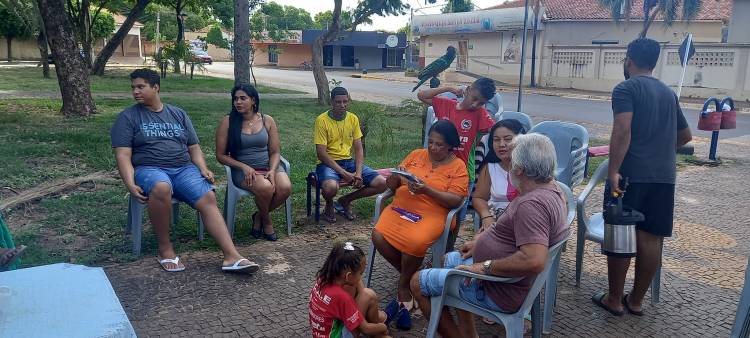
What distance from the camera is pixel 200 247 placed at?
4590 millimetres

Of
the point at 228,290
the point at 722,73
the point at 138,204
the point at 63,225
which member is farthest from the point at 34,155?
the point at 722,73

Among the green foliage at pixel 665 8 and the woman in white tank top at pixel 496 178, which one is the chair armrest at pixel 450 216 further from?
the green foliage at pixel 665 8

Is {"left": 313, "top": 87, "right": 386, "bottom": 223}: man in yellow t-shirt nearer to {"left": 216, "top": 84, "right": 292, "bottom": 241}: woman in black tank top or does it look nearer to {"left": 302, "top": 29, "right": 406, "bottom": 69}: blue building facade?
{"left": 216, "top": 84, "right": 292, "bottom": 241}: woman in black tank top

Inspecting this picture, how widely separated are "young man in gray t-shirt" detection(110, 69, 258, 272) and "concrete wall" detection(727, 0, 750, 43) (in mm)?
24995

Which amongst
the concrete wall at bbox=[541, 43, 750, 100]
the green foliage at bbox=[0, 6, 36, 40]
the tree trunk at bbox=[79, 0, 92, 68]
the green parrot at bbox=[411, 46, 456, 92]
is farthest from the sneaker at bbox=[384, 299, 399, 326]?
the green foliage at bbox=[0, 6, 36, 40]

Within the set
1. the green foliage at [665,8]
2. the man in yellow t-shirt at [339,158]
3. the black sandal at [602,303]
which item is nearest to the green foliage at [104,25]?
the green foliage at [665,8]

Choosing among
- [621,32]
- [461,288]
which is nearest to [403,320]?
[461,288]

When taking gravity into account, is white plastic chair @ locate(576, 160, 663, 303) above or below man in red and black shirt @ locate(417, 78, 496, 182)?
below

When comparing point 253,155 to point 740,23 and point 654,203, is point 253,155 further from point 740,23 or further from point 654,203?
point 740,23

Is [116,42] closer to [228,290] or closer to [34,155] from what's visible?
[34,155]

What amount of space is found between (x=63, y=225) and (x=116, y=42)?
21.3 m

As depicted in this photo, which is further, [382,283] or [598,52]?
[598,52]

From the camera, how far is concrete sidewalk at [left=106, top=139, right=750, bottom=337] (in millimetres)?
3471

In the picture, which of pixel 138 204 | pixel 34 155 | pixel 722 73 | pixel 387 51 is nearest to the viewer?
pixel 138 204
